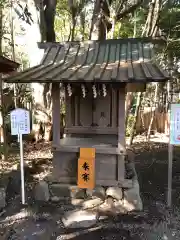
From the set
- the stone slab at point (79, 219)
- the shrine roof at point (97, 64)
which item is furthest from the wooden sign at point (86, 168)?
the shrine roof at point (97, 64)

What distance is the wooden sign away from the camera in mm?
4672

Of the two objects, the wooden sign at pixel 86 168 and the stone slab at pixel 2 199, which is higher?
the wooden sign at pixel 86 168

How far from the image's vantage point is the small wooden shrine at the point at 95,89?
422cm

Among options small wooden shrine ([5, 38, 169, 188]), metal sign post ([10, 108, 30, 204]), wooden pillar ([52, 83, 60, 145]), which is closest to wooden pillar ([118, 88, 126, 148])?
small wooden shrine ([5, 38, 169, 188])

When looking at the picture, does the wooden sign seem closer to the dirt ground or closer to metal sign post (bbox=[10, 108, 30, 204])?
the dirt ground

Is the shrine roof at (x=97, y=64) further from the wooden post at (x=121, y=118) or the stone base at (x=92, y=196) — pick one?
the stone base at (x=92, y=196)

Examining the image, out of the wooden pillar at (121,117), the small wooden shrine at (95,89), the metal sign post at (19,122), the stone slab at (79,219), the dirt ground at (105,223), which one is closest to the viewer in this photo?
the dirt ground at (105,223)

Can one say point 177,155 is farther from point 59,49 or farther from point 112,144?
point 59,49

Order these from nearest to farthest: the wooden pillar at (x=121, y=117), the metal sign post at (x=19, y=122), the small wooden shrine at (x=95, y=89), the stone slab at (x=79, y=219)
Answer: the stone slab at (x=79, y=219) < the small wooden shrine at (x=95, y=89) < the wooden pillar at (x=121, y=117) < the metal sign post at (x=19, y=122)

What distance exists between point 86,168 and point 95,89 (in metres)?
1.42

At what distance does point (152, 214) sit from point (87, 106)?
237cm

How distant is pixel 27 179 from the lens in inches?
229

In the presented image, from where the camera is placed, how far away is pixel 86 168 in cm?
470

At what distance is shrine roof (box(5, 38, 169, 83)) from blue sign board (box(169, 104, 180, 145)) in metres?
0.76
